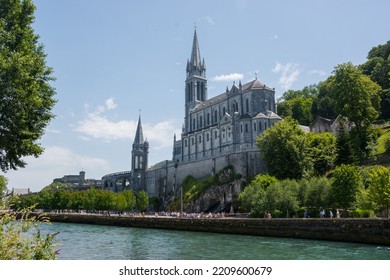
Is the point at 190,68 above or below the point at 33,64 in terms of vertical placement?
above

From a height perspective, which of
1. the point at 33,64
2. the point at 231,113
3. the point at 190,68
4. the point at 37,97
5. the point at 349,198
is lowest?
the point at 349,198

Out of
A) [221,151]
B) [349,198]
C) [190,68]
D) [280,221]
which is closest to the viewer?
[280,221]

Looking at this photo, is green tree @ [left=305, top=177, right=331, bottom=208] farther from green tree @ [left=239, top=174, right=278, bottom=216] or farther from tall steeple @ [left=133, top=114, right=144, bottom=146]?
tall steeple @ [left=133, top=114, right=144, bottom=146]

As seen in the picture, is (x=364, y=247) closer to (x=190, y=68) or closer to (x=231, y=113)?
(x=231, y=113)

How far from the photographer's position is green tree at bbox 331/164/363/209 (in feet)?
118

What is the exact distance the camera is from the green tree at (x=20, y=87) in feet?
49.9

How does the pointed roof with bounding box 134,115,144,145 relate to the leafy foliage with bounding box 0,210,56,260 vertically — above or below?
above

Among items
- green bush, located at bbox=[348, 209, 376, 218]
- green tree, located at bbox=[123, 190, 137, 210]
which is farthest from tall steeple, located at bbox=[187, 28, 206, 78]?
green bush, located at bbox=[348, 209, 376, 218]

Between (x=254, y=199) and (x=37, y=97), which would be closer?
(x=37, y=97)

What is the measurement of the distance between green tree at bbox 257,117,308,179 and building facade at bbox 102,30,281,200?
849cm

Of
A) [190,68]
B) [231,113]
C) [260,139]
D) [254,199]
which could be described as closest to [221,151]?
[231,113]

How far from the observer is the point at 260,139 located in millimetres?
55312
